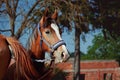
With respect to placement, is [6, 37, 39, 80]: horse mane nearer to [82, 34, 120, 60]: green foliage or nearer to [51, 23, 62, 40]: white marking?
[51, 23, 62, 40]: white marking

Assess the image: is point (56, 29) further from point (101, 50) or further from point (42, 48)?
point (101, 50)

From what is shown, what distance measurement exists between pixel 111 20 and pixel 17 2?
17.0ft

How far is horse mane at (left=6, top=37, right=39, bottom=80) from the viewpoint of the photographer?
190 inches

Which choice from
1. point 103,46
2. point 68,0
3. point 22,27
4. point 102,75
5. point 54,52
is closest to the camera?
point 54,52

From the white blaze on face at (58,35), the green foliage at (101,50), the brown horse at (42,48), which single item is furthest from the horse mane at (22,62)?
the green foliage at (101,50)

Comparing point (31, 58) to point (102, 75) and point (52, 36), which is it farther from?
point (102, 75)

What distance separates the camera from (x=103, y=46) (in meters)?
55.6

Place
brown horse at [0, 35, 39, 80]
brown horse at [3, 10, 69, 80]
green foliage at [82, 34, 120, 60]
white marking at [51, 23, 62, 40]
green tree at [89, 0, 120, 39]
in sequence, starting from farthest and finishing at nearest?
green foliage at [82, 34, 120, 60]
green tree at [89, 0, 120, 39]
white marking at [51, 23, 62, 40]
brown horse at [3, 10, 69, 80]
brown horse at [0, 35, 39, 80]

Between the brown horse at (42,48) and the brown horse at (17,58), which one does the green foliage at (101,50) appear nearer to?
Answer: the brown horse at (42,48)

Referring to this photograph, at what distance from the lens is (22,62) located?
4.89 metres

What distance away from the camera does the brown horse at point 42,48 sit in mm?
4953

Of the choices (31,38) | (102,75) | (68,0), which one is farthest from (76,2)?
(102,75)

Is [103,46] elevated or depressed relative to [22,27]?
depressed

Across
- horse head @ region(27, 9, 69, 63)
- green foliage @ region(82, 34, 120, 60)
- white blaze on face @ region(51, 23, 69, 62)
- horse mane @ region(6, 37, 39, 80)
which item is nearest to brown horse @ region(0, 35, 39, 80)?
horse mane @ region(6, 37, 39, 80)
